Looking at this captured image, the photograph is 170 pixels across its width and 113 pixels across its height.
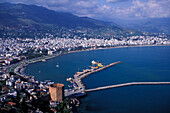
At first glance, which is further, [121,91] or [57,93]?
[121,91]

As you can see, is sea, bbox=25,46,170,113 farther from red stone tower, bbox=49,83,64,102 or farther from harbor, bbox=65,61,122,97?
red stone tower, bbox=49,83,64,102

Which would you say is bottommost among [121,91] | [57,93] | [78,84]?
[121,91]

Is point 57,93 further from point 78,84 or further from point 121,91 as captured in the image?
point 121,91

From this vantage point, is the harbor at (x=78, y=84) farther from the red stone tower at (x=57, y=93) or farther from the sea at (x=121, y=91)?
the red stone tower at (x=57, y=93)

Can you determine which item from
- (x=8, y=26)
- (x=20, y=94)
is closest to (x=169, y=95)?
(x=20, y=94)

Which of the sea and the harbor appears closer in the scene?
the sea

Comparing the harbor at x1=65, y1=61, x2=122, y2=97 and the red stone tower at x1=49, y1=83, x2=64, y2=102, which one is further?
the harbor at x1=65, y1=61, x2=122, y2=97

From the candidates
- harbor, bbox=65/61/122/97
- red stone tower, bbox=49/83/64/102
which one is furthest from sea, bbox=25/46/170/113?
red stone tower, bbox=49/83/64/102

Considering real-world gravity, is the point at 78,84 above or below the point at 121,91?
above

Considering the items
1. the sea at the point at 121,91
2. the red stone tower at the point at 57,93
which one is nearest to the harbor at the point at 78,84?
the sea at the point at 121,91

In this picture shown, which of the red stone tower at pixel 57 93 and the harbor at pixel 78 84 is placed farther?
the harbor at pixel 78 84

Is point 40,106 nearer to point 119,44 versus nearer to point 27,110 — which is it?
point 27,110

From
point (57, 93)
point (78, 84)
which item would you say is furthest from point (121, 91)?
point (57, 93)
